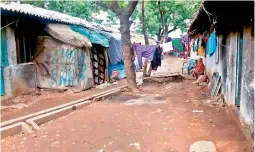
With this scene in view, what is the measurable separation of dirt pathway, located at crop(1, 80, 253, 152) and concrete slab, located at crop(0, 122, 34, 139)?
0.16 metres

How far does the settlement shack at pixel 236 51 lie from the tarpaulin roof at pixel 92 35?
5.36m

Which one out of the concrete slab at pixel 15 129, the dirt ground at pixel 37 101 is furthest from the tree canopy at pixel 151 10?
the concrete slab at pixel 15 129

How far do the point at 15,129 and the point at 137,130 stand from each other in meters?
2.69

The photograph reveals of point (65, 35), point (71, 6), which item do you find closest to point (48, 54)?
point (65, 35)

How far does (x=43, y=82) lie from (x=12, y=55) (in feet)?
6.40

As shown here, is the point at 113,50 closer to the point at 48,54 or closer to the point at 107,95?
the point at 48,54

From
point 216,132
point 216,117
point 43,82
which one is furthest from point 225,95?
point 43,82

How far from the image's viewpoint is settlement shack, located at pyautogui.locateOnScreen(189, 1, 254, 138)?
4787 mm

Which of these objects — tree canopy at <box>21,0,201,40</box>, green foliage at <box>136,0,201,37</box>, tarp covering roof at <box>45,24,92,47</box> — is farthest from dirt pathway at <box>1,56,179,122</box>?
green foliage at <box>136,0,201,37</box>

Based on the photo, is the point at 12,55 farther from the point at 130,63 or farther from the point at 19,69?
the point at 130,63

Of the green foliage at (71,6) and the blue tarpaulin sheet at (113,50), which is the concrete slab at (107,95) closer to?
the blue tarpaulin sheet at (113,50)

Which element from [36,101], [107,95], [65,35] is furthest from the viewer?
[65,35]

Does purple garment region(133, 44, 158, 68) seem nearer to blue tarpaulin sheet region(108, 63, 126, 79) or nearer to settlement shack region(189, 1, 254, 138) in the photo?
blue tarpaulin sheet region(108, 63, 126, 79)

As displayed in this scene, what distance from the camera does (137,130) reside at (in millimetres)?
5918
